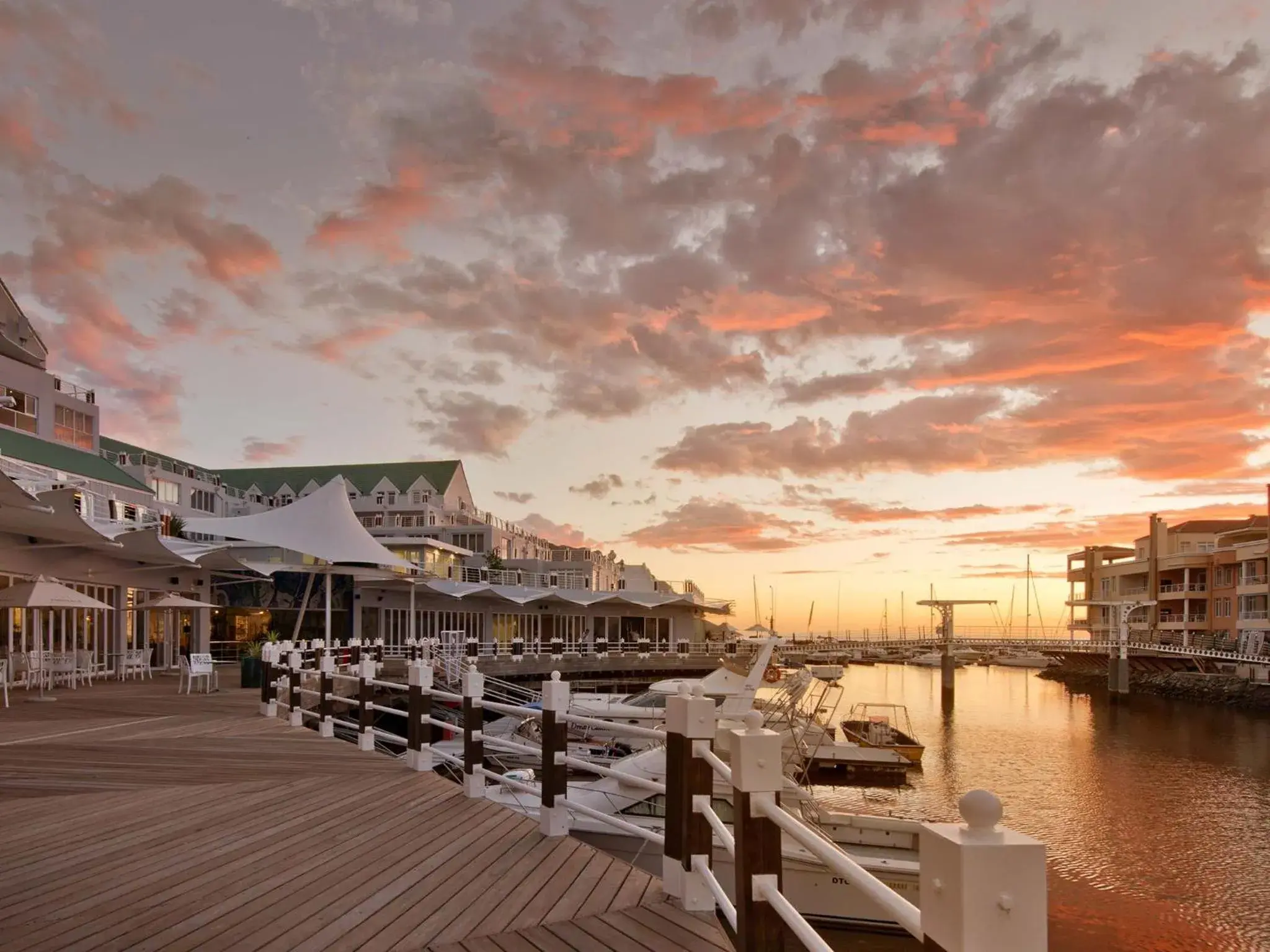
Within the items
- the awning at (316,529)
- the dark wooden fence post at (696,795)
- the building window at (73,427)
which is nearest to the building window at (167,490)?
the building window at (73,427)

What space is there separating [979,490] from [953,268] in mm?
27708

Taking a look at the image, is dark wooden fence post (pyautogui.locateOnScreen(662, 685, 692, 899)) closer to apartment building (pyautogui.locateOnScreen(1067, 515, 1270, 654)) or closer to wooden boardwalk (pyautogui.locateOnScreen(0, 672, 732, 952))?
wooden boardwalk (pyautogui.locateOnScreen(0, 672, 732, 952))

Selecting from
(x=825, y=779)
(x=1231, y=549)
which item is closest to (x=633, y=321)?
(x=825, y=779)

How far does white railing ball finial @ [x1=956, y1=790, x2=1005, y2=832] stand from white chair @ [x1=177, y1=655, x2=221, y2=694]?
20.7 metres

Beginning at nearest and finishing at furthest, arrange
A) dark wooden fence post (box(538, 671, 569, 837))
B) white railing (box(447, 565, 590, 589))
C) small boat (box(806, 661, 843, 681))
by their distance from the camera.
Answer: dark wooden fence post (box(538, 671, 569, 837))
small boat (box(806, 661, 843, 681))
white railing (box(447, 565, 590, 589))

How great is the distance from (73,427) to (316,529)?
39.2ft

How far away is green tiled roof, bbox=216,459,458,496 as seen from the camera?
6369cm

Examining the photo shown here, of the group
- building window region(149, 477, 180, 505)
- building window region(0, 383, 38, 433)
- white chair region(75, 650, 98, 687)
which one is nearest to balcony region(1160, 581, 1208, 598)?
white chair region(75, 650, 98, 687)

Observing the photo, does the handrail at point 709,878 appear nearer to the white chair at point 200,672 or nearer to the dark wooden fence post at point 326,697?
the dark wooden fence post at point 326,697

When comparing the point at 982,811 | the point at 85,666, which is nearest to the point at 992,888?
the point at 982,811

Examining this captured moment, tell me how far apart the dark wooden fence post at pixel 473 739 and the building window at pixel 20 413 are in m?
23.8

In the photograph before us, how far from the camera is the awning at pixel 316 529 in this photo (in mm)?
21656

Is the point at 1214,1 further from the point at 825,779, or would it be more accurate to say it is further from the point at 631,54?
the point at 825,779

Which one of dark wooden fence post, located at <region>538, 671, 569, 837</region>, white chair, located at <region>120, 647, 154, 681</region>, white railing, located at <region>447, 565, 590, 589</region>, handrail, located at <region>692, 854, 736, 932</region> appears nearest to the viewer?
handrail, located at <region>692, 854, 736, 932</region>
